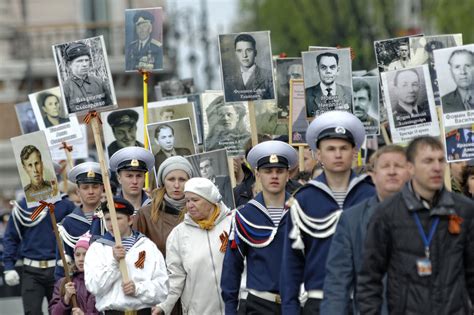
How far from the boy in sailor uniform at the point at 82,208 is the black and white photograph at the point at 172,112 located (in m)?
2.38

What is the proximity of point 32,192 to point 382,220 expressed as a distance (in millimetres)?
5588

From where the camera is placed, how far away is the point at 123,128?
18672 mm

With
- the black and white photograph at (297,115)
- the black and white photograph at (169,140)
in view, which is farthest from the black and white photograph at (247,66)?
the black and white photograph at (169,140)

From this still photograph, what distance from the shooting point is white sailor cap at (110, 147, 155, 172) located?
15.0 metres

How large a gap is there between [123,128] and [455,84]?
19.8 feet

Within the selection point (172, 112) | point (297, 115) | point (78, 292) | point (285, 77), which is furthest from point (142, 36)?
point (78, 292)

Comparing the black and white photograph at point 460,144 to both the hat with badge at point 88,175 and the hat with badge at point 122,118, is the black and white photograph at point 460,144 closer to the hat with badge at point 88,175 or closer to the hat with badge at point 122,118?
the hat with badge at point 88,175

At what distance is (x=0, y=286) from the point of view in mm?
20844

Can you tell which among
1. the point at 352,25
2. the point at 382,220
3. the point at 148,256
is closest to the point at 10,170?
the point at 352,25

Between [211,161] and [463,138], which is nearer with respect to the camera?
[463,138]

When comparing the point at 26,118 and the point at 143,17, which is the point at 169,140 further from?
the point at 26,118

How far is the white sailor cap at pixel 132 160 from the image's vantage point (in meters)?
15.0

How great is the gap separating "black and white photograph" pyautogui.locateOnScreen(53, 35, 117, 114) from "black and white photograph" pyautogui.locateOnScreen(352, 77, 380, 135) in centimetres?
284

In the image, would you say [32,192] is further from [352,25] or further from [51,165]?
[352,25]
